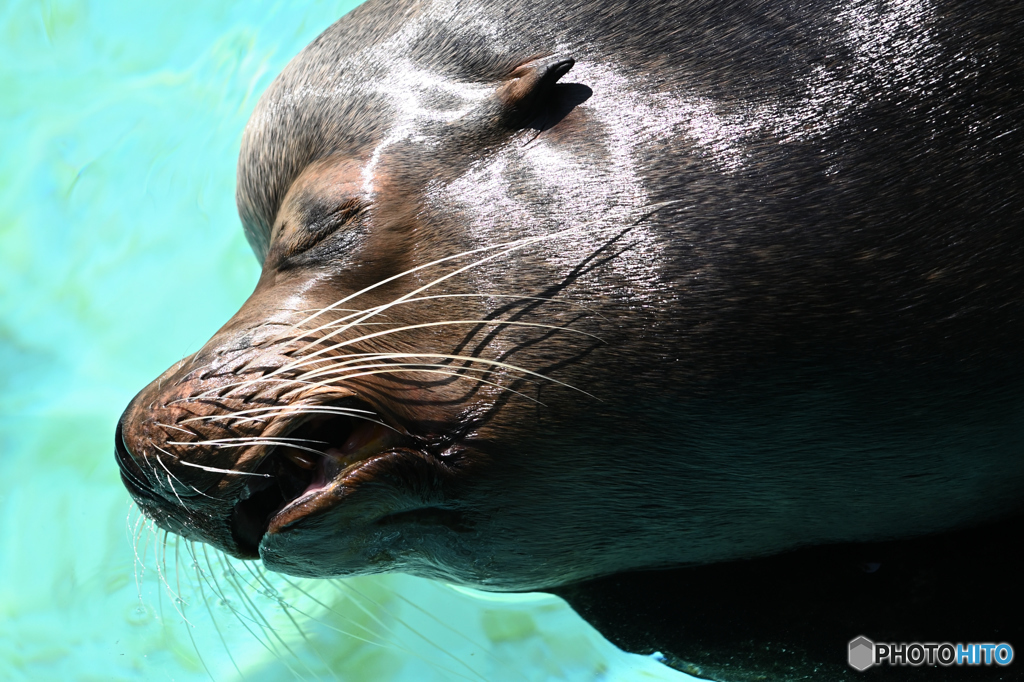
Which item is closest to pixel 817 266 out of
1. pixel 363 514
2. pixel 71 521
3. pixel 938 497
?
pixel 938 497

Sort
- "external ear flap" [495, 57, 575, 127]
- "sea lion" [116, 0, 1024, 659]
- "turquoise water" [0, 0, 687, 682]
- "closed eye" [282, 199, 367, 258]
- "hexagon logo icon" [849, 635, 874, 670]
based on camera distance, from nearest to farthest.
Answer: "sea lion" [116, 0, 1024, 659] → "external ear flap" [495, 57, 575, 127] → "closed eye" [282, 199, 367, 258] → "hexagon logo icon" [849, 635, 874, 670] → "turquoise water" [0, 0, 687, 682]

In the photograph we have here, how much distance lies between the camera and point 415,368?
2.34 metres

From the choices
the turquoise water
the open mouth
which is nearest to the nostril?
the open mouth

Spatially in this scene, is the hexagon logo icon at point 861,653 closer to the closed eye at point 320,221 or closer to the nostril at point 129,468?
the closed eye at point 320,221

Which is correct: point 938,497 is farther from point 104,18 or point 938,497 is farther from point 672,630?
point 104,18

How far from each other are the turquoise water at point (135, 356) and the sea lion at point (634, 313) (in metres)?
0.83

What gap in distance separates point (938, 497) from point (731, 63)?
115 cm

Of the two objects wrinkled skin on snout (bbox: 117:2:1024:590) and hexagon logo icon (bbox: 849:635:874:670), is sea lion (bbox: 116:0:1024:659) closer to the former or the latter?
wrinkled skin on snout (bbox: 117:2:1024:590)

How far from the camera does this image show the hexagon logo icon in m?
2.67

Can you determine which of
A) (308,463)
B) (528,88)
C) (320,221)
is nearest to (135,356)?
(320,221)

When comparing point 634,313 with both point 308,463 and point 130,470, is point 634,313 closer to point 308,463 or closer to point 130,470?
point 308,463

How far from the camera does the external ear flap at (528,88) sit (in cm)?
238

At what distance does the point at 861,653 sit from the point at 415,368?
1390mm

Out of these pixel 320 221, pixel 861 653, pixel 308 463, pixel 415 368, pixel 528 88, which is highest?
pixel 528 88
